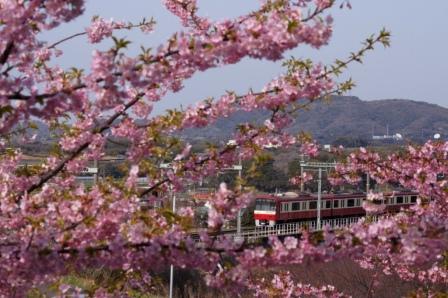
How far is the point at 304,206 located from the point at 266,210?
103 inches

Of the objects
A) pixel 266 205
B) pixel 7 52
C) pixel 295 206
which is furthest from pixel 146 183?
pixel 295 206

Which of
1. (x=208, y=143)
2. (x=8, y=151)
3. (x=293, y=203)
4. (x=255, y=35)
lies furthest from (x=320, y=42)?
(x=293, y=203)

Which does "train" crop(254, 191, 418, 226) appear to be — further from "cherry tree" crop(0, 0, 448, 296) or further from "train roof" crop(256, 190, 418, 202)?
"cherry tree" crop(0, 0, 448, 296)

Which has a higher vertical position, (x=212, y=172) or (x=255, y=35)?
(x=255, y=35)

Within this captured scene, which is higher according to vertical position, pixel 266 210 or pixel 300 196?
pixel 300 196

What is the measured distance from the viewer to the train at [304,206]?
3159 cm

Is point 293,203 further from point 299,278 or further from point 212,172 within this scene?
point 212,172

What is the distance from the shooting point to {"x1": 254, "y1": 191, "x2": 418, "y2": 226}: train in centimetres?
3159

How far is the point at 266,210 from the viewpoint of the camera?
32000 millimetres

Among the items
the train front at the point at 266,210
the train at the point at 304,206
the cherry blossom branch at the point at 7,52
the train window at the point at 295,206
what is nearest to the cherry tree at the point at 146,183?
the cherry blossom branch at the point at 7,52

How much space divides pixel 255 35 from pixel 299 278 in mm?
15685

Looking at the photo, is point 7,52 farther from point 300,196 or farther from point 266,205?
point 300,196

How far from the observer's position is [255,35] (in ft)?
10.9

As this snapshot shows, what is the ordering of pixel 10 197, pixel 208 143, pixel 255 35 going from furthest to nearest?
pixel 208 143 < pixel 10 197 < pixel 255 35
